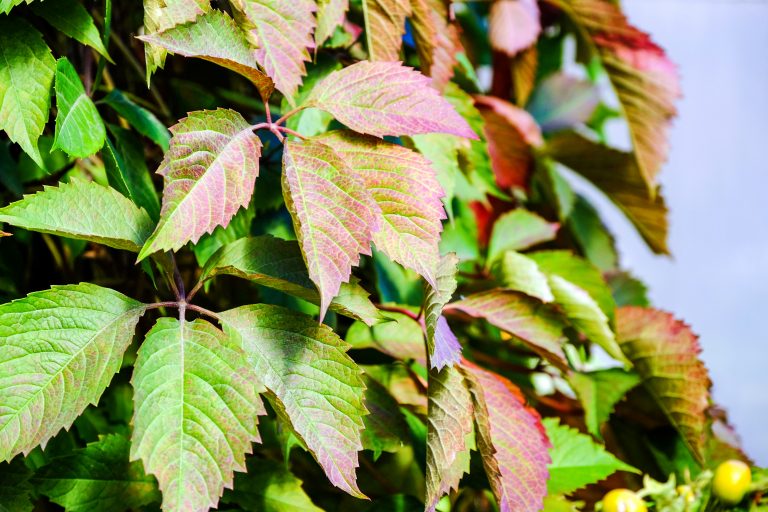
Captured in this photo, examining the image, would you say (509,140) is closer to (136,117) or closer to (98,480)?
(136,117)

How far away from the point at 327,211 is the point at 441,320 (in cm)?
12

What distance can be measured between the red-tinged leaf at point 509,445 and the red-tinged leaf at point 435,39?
0.76 feet

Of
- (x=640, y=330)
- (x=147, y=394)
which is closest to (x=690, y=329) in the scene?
(x=640, y=330)

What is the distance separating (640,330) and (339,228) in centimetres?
43

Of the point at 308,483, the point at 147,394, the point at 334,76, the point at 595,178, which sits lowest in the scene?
the point at 308,483

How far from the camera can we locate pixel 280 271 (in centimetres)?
42

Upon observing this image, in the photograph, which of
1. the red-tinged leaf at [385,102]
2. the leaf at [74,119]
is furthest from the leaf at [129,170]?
the red-tinged leaf at [385,102]

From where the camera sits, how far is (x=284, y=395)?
392mm

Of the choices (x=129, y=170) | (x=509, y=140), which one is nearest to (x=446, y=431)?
(x=129, y=170)

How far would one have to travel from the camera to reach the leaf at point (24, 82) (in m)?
0.43

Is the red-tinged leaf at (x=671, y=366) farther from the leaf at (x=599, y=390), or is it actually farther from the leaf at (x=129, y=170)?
the leaf at (x=129, y=170)

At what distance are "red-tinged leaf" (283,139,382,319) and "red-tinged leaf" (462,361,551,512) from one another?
0.15 m

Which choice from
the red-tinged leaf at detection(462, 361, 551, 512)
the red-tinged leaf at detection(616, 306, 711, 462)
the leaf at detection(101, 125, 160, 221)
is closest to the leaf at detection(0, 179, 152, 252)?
the leaf at detection(101, 125, 160, 221)

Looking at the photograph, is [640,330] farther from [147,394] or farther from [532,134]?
[147,394]
